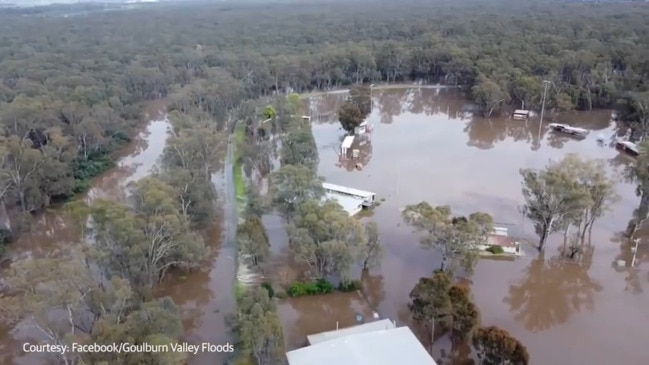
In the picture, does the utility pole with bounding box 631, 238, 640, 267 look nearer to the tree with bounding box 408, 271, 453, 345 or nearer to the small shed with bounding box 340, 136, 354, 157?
the tree with bounding box 408, 271, 453, 345

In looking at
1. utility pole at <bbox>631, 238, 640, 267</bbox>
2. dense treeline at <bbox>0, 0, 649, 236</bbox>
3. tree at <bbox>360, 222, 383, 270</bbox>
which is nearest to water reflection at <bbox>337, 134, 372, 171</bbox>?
dense treeline at <bbox>0, 0, 649, 236</bbox>

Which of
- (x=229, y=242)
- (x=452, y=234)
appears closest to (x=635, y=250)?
(x=452, y=234)

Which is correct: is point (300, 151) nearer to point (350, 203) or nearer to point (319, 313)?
point (350, 203)

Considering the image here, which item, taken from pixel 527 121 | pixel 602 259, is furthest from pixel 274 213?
pixel 527 121

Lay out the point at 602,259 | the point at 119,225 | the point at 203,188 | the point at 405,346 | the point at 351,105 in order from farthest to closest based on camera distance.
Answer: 1. the point at 351,105
2. the point at 203,188
3. the point at 602,259
4. the point at 119,225
5. the point at 405,346

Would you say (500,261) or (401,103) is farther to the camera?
(401,103)

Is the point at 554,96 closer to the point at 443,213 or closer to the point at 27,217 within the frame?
the point at 443,213
